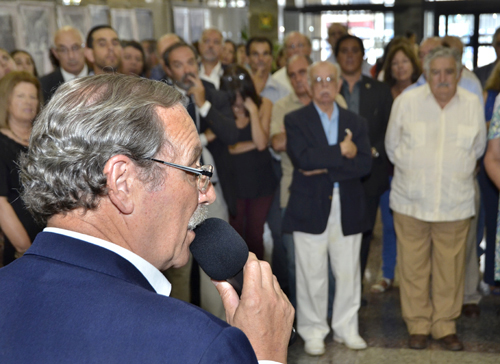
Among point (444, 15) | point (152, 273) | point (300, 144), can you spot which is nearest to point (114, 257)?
point (152, 273)

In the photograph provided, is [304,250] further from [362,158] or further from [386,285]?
[386,285]

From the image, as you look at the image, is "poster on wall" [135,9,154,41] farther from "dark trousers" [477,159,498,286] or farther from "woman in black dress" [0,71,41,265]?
"dark trousers" [477,159,498,286]

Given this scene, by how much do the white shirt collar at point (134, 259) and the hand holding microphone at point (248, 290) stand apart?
0.17 metres

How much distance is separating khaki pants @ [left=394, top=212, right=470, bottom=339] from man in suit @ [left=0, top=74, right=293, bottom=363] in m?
2.63

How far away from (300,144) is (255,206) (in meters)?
0.88

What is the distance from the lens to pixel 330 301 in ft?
13.6

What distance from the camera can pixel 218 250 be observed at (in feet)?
4.23

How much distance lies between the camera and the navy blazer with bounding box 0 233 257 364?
0.84 metres

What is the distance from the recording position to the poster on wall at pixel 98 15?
8383mm

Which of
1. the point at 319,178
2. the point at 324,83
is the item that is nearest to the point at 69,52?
the point at 324,83

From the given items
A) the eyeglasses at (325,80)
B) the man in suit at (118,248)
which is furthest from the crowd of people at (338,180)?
the man in suit at (118,248)

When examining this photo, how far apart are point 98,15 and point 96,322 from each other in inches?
331

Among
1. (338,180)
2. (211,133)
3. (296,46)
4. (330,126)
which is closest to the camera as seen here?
(338,180)

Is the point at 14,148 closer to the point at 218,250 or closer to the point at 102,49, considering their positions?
the point at 102,49
